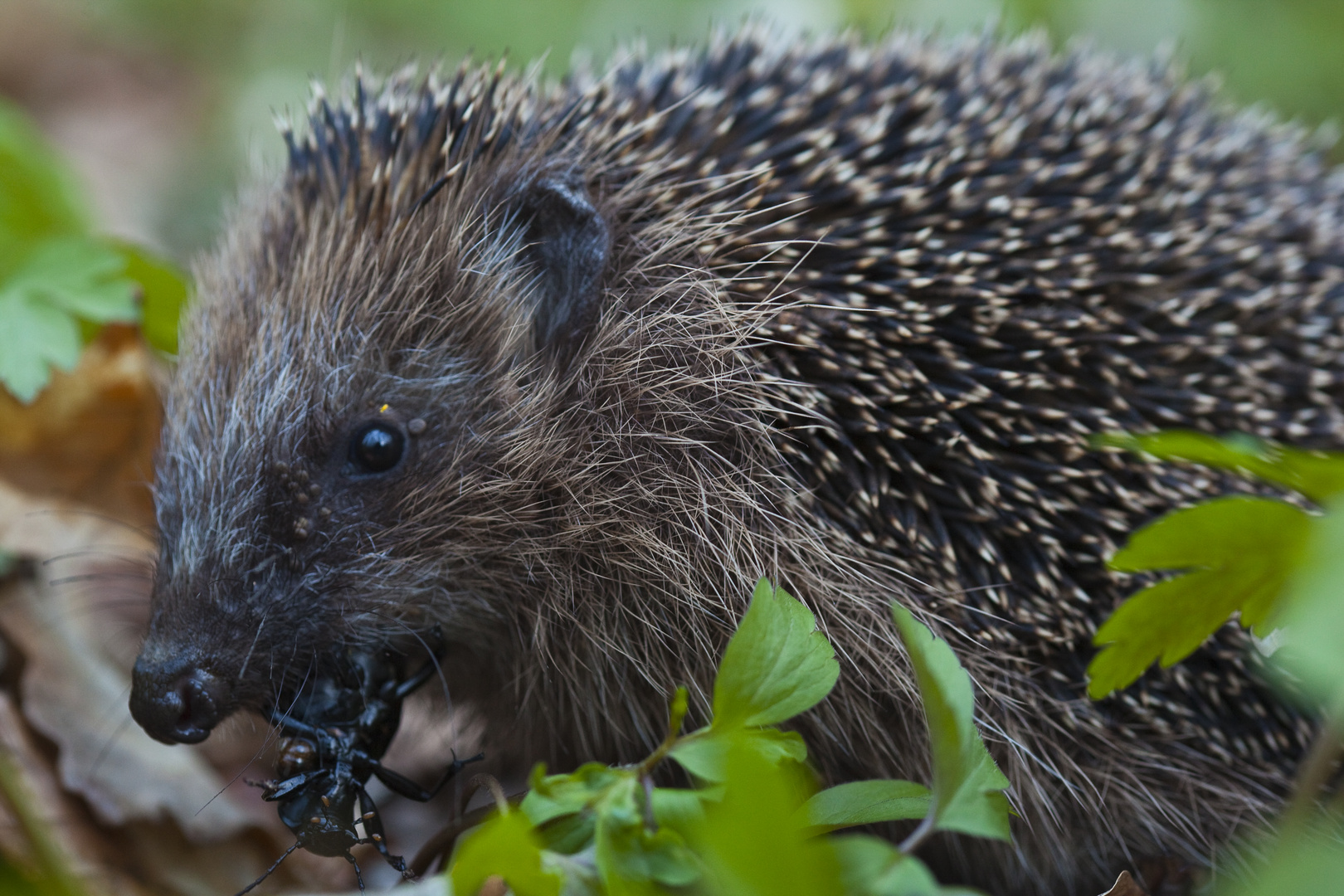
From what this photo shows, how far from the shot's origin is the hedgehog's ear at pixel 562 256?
298 cm

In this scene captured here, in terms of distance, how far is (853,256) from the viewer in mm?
2934

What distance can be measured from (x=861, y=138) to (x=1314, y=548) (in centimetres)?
193

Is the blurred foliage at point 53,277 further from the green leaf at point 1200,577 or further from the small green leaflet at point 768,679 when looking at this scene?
the green leaf at point 1200,577

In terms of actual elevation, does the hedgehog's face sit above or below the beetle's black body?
above

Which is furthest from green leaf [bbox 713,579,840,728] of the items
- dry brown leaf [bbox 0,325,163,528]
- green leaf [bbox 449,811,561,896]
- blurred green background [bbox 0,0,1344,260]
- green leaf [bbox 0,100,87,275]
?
blurred green background [bbox 0,0,1344,260]

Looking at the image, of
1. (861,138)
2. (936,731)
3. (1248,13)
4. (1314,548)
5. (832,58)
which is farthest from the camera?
(1248,13)

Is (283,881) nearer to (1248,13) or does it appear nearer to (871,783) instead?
(871,783)

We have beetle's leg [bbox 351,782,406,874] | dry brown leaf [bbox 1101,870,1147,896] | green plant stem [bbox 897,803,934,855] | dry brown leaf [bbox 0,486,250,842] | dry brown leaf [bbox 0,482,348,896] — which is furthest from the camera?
dry brown leaf [bbox 0,486,250,842]

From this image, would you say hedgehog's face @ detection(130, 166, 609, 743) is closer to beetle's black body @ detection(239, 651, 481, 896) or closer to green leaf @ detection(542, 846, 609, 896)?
beetle's black body @ detection(239, 651, 481, 896)

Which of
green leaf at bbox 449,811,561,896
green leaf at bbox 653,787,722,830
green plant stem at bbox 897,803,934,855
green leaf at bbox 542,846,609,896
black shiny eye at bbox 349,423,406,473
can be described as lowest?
green leaf at bbox 542,846,609,896

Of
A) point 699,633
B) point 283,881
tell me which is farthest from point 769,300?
point 283,881

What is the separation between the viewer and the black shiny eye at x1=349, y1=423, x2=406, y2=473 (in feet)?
9.46

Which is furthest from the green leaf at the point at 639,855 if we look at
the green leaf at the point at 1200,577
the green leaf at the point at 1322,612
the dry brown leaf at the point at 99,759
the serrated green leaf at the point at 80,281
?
the serrated green leaf at the point at 80,281

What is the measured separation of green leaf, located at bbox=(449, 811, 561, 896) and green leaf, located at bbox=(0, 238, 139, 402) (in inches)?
80.5
